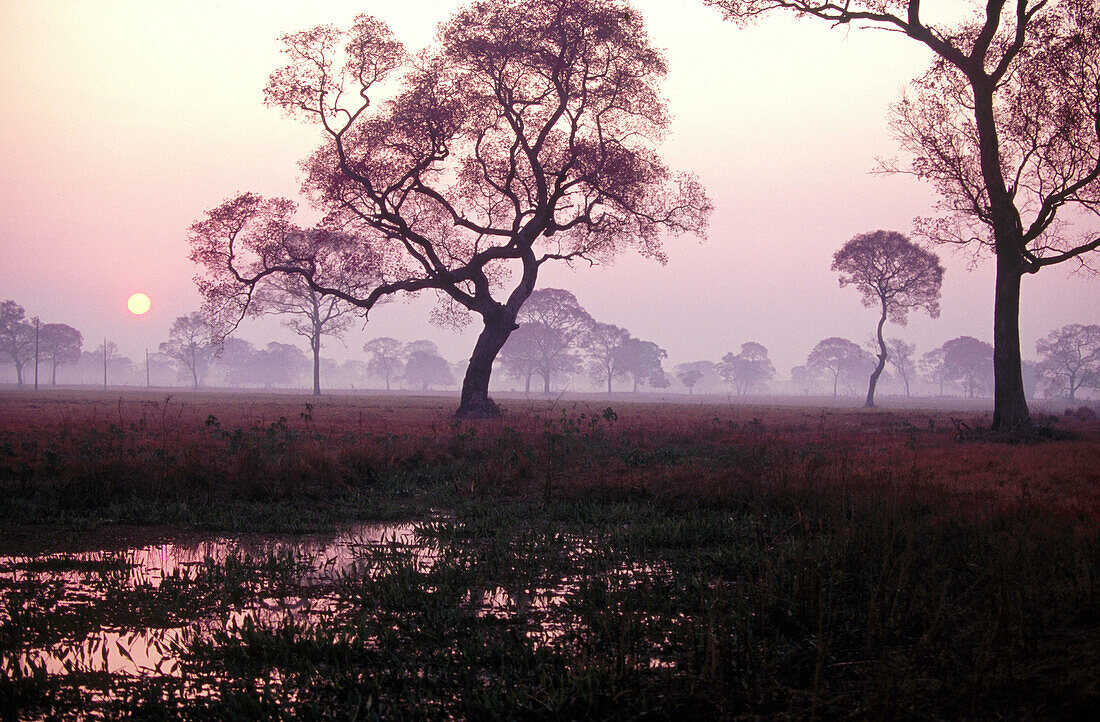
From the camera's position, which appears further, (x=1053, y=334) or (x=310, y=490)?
(x=1053, y=334)

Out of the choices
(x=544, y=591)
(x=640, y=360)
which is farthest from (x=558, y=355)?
(x=544, y=591)

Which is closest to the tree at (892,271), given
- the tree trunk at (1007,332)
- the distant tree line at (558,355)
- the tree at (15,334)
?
the distant tree line at (558,355)

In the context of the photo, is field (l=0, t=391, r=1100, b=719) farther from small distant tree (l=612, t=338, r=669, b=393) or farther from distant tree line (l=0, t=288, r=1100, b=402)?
small distant tree (l=612, t=338, r=669, b=393)

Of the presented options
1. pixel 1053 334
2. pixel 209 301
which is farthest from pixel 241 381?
pixel 1053 334

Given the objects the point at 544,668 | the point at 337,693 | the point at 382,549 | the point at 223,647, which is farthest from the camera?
the point at 382,549

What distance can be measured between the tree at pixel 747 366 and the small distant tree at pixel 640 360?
117 ft

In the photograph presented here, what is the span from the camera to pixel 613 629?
3.64 meters

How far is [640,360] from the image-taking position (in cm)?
11931

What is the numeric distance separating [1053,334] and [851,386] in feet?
244

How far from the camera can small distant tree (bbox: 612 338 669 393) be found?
115 m

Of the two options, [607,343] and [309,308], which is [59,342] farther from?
[607,343]

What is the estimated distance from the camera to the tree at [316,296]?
883 inches

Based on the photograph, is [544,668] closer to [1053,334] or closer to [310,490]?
[310,490]

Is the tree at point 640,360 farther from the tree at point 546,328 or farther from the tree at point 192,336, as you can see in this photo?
the tree at point 192,336
